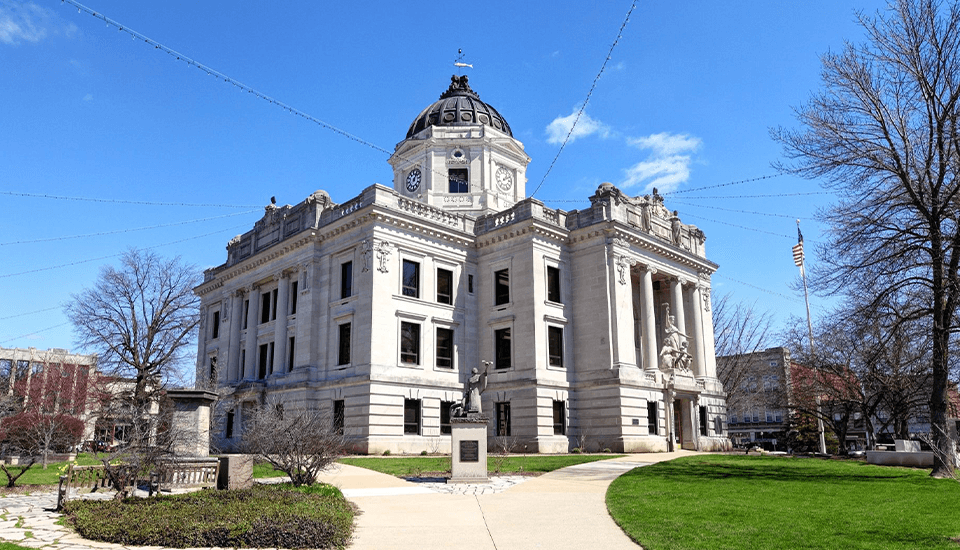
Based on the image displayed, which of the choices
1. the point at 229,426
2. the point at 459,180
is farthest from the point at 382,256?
the point at 229,426

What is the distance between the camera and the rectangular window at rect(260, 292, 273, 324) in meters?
45.2

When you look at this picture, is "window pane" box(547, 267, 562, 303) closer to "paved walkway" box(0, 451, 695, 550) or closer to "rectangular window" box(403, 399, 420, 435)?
"rectangular window" box(403, 399, 420, 435)

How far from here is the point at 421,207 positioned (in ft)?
130

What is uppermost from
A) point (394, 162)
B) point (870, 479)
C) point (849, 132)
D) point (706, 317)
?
point (394, 162)

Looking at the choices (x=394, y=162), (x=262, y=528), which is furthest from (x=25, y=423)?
(x=262, y=528)

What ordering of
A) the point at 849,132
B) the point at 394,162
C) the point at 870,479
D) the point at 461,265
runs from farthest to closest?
the point at 394,162 → the point at 461,265 → the point at 849,132 → the point at 870,479

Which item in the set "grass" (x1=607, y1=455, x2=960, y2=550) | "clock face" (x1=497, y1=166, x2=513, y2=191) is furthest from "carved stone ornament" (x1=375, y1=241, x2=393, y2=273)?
"grass" (x1=607, y1=455, x2=960, y2=550)

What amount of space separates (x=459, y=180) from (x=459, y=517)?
36592 millimetres

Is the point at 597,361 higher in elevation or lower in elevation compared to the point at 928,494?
higher

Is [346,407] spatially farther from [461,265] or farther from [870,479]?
[870,479]

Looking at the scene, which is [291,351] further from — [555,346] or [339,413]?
[555,346]

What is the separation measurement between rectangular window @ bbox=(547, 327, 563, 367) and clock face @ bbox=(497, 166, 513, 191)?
1396 cm

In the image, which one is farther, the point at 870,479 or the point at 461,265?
the point at 461,265

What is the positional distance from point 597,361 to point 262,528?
29177mm
